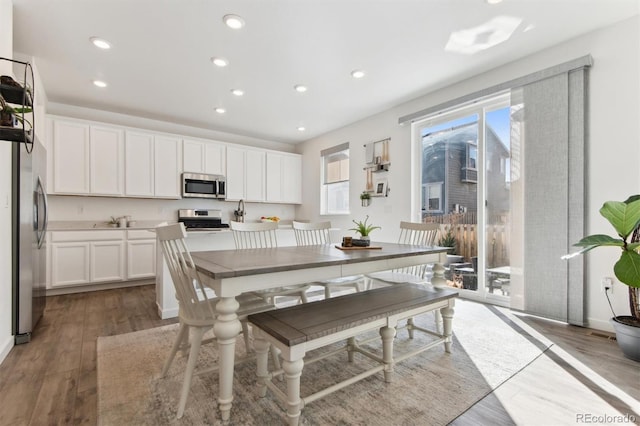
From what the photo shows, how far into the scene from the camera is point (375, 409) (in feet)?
5.15

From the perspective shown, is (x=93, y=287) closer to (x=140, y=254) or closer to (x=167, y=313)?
(x=140, y=254)

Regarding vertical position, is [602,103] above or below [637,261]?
above

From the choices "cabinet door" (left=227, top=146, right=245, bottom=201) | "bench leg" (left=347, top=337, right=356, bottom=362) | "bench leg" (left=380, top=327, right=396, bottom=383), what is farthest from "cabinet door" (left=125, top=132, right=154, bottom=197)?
"bench leg" (left=380, top=327, right=396, bottom=383)

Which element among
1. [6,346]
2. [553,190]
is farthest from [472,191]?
[6,346]

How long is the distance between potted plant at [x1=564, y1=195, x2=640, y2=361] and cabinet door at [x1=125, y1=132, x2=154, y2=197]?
5.47 meters

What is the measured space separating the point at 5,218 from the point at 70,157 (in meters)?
2.53

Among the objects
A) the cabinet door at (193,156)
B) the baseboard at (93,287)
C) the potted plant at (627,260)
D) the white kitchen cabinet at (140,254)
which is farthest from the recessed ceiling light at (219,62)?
the potted plant at (627,260)

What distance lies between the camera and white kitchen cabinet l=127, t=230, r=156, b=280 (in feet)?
14.6

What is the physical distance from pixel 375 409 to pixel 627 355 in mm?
1993

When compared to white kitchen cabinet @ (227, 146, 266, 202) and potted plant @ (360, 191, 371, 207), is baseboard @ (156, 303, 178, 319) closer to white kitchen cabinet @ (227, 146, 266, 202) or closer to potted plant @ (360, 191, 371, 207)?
white kitchen cabinet @ (227, 146, 266, 202)

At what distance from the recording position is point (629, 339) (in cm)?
210

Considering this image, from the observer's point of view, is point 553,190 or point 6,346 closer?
point 6,346

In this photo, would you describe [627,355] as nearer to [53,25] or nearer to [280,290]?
[280,290]

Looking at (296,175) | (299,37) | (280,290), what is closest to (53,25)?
(299,37)
